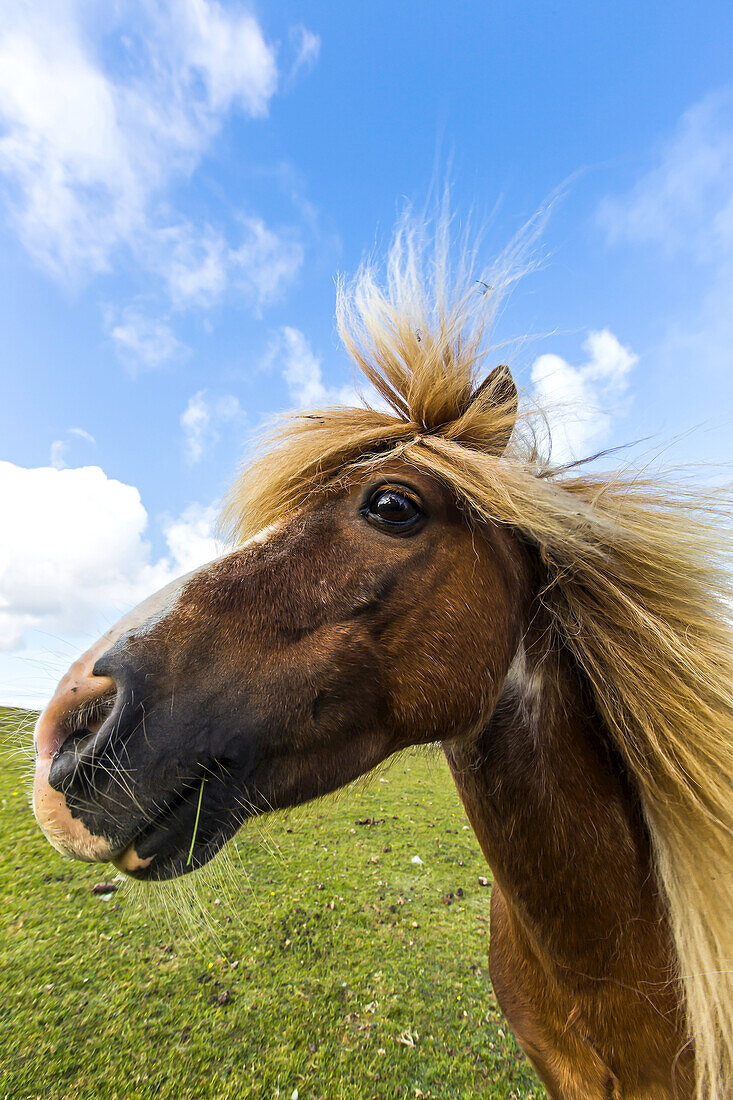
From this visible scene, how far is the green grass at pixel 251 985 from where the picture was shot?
2.81m

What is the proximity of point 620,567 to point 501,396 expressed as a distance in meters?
0.82

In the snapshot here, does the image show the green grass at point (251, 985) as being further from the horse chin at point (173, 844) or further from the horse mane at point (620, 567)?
the horse mane at point (620, 567)

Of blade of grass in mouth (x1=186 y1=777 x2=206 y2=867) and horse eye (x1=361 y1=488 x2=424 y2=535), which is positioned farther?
horse eye (x1=361 y1=488 x2=424 y2=535)

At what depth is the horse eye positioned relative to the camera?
166 centimetres

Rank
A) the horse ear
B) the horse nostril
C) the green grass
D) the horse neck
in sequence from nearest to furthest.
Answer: the horse nostril
the horse neck
the horse ear
the green grass

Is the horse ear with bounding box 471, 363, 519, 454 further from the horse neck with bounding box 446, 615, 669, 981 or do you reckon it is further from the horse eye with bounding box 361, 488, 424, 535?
the horse neck with bounding box 446, 615, 669, 981

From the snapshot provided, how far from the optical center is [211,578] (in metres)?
1.50

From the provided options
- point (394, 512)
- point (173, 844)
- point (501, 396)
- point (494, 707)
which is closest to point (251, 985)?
point (173, 844)

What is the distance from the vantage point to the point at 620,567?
1797 millimetres

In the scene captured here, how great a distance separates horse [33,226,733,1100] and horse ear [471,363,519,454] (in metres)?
0.13

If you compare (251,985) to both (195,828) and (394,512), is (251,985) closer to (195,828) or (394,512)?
(195,828)

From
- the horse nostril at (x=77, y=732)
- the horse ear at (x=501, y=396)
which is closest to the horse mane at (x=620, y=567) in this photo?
the horse ear at (x=501, y=396)

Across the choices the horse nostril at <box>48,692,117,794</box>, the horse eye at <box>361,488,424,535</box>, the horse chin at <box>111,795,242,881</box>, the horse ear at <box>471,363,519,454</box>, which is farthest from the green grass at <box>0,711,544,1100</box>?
the horse ear at <box>471,363,519,454</box>

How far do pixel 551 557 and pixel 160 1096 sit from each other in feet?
11.7
